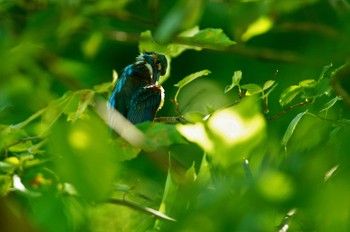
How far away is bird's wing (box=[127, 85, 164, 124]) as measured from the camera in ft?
4.03

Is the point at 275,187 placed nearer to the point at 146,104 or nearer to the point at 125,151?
the point at 125,151

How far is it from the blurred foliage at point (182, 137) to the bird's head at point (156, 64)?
0.21 metres

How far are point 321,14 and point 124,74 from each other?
0.60 metres

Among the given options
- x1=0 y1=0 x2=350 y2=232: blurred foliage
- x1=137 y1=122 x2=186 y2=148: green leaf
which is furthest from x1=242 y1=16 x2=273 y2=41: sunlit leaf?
x1=137 y1=122 x2=186 y2=148: green leaf

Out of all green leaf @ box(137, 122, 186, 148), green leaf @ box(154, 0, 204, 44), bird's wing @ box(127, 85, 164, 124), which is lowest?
bird's wing @ box(127, 85, 164, 124)

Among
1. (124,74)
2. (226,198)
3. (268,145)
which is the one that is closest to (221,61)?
(124,74)

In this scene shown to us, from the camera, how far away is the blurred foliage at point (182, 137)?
1.21 ft

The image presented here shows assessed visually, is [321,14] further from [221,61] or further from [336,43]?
[221,61]

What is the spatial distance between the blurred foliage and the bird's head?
0.21 meters

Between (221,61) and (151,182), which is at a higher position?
(221,61)

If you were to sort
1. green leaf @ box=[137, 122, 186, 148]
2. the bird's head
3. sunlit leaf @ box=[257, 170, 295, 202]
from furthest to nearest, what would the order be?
the bird's head < green leaf @ box=[137, 122, 186, 148] < sunlit leaf @ box=[257, 170, 295, 202]

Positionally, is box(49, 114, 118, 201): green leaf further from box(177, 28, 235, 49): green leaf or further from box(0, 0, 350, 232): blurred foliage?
box(177, 28, 235, 49): green leaf

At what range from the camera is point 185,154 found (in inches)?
43.9

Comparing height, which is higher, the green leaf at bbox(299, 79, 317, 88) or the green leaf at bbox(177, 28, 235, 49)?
the green leaf at bbox(177, 28, 235, 49)
